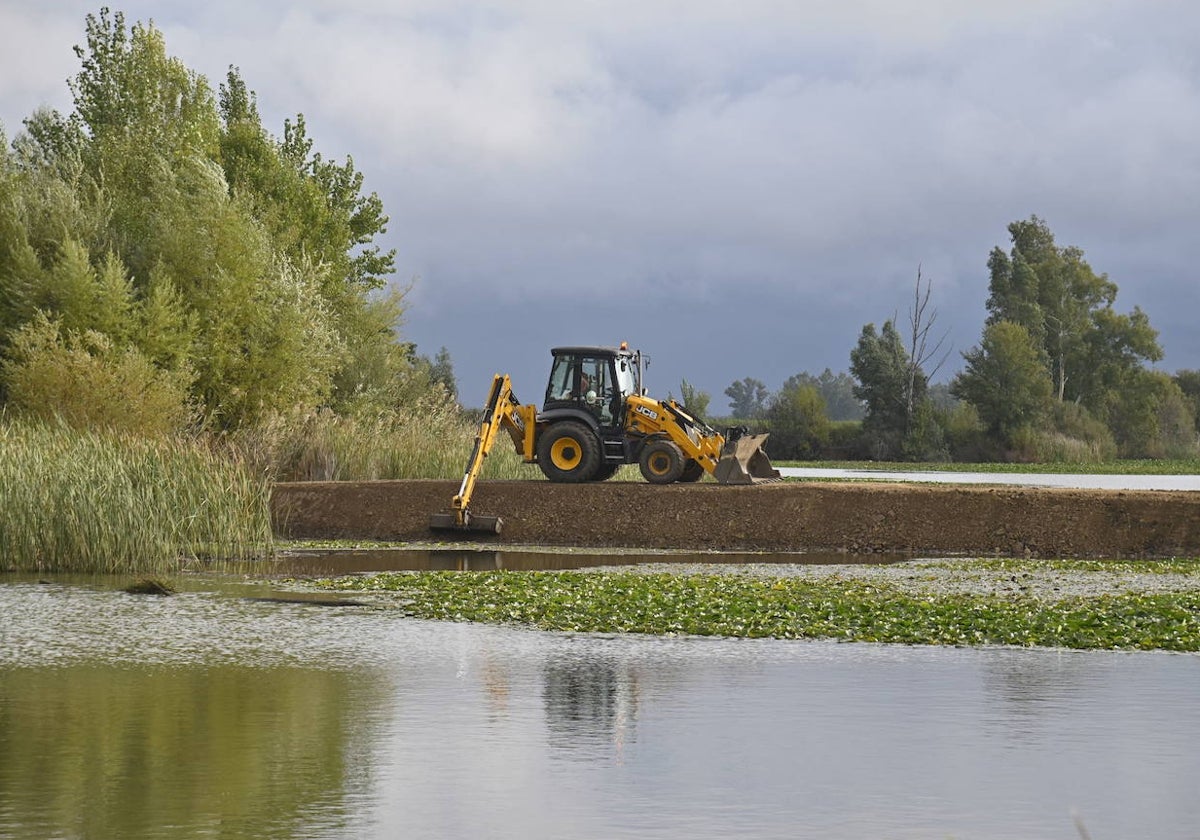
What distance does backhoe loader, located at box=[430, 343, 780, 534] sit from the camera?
2595 centimetres

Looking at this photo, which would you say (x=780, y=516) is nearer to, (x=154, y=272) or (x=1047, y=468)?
(x=154, y=272)

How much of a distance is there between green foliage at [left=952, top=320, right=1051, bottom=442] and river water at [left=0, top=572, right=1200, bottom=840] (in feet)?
170

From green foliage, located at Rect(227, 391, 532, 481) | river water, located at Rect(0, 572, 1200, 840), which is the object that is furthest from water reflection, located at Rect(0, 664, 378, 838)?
green foliage, located at Rect(227, 391, 532, 481)

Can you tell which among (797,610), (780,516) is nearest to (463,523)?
(780,516)

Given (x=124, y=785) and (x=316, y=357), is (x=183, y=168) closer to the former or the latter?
(x=316, y=357)

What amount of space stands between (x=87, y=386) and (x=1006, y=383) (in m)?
43.2

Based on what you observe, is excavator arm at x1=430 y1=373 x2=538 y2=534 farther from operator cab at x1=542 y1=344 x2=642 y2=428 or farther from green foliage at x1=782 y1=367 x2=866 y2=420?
green foliage at x1=782 y1=367 x2=866 y2=420

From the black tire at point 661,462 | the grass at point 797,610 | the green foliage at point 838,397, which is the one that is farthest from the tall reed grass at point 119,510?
the green foliage at point 838,397

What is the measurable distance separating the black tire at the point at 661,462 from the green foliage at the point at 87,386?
851 centimetres

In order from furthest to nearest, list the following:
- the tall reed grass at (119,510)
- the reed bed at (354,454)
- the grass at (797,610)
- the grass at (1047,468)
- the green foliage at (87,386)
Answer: the grass at (1047,468) → the reed bed at (354,454) → the green foliage at (87,386) → the tall reed grass at (119,510) → the grass at (797,610)

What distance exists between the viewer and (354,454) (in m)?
29.7

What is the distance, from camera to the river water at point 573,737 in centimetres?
706

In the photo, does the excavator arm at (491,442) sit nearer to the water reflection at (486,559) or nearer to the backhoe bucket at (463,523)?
the backhoe bucket at (463,523)

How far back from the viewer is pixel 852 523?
81.8 feet
